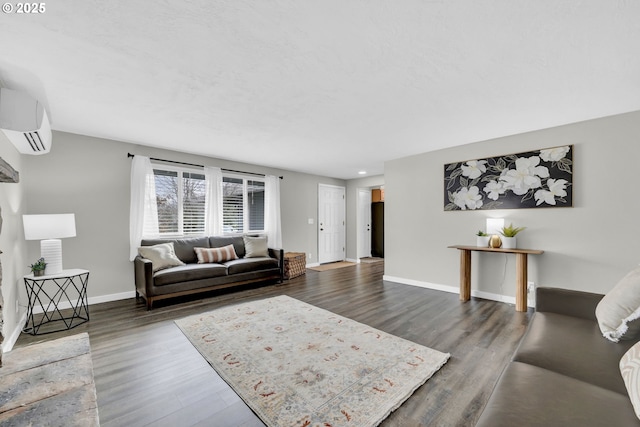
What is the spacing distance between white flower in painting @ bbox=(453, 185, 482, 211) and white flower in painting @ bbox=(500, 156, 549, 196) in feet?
1.25

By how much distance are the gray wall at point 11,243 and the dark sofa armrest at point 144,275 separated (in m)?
1.15

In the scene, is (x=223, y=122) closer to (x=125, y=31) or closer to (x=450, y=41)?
(x=125, y=31)

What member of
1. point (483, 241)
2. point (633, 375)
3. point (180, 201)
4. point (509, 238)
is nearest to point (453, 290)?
point (483, 241)

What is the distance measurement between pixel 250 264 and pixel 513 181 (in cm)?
424

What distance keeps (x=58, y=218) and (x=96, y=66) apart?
1966 millimetres

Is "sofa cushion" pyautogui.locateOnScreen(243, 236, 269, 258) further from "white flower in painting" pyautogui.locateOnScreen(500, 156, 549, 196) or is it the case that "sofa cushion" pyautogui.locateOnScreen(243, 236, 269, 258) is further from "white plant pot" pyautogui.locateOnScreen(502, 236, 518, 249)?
"white flower in painting" pyautogui.locateOnScreen(500, 156, 549, 196)

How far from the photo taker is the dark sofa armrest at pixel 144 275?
3.52 m

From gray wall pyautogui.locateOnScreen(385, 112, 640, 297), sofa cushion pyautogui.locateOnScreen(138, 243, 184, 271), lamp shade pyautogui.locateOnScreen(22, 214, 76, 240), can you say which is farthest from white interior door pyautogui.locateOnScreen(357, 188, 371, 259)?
lamp shade pyautogui.locateOnScreen(22, 214, 76, 240)

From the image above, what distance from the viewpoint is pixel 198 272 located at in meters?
3.98

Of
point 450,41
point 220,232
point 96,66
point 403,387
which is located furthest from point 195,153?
point 403,387

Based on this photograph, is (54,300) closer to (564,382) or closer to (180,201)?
(180,201)

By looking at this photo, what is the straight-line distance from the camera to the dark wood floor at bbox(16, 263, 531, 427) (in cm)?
165

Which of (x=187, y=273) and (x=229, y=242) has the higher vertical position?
(x=229, y=242)

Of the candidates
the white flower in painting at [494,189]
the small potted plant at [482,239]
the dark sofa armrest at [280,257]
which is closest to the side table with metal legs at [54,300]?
the dark sofa armrest at [280,257]
